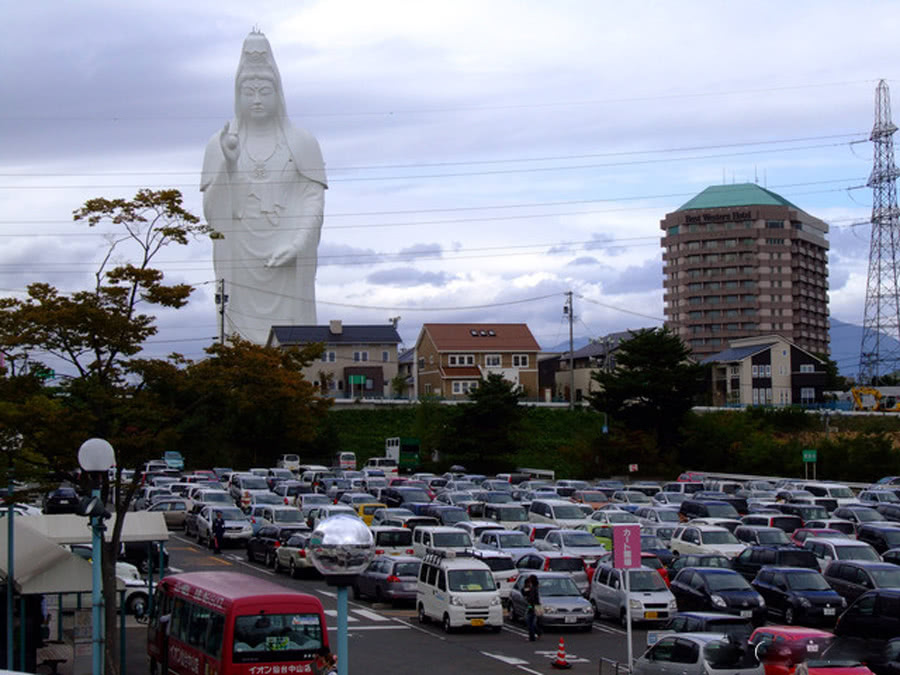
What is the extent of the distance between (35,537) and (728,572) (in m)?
12.1

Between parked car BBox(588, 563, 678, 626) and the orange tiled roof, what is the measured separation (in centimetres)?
5741

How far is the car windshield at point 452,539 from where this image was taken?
27484 mm

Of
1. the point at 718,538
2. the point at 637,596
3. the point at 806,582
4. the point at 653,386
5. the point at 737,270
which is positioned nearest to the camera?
the point at 637,596

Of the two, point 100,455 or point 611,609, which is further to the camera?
point 611,609

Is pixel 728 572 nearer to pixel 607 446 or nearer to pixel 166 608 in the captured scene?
pixel 166 608

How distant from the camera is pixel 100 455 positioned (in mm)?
13820

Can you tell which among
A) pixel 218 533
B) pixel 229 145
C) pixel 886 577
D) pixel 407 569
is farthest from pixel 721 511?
pixel 229 145

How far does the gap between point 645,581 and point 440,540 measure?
6.44 meters

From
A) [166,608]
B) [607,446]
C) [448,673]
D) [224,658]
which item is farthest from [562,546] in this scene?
[607,446]

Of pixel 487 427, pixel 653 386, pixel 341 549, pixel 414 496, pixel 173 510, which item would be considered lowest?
pixel 173 510

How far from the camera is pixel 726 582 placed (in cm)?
2231

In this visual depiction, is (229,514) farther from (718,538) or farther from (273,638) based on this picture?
(273,638)

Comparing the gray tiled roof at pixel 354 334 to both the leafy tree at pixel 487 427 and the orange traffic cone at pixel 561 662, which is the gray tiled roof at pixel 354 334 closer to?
the leafy tree at pixel 487 427

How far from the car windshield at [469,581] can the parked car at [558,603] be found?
0.72 metres
